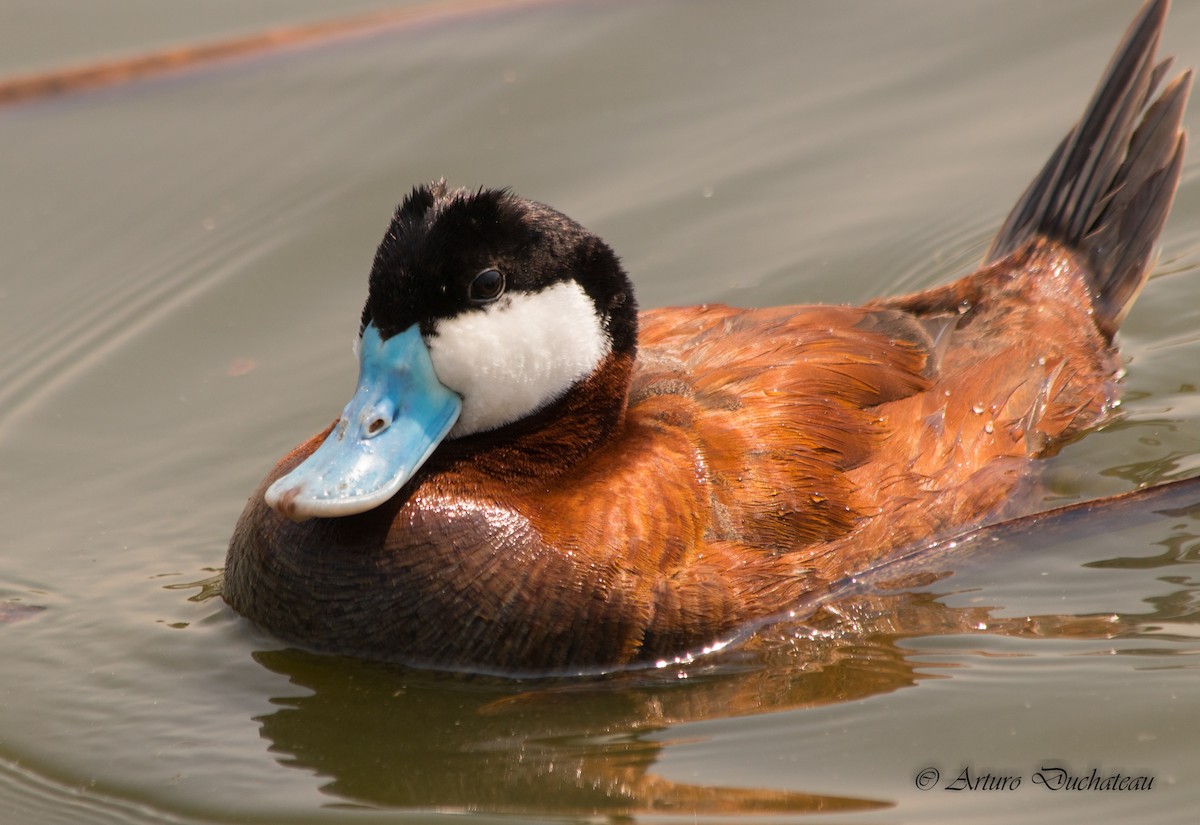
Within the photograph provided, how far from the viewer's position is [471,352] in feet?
15.2

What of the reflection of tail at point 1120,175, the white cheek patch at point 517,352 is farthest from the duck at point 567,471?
the reflection of tail at point 1120,175

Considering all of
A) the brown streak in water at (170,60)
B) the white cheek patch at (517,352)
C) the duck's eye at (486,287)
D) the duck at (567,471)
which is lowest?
the duck at (567,471)

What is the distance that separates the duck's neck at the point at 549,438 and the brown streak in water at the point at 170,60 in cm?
389

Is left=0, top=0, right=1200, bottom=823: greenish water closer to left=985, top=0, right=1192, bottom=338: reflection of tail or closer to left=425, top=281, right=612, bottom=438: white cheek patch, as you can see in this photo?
left=985, top=0, right=1192, bottom=338: reflection of tail

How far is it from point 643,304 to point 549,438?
2.15 meters

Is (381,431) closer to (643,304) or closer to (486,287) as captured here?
(486,287)

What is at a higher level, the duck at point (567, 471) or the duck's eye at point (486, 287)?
the duck's eye at point (486, 287)

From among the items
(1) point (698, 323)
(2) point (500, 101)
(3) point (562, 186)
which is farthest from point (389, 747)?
(2) point (500, 101)

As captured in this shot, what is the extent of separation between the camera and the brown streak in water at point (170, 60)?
7.95 m

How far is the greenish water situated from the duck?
16cm

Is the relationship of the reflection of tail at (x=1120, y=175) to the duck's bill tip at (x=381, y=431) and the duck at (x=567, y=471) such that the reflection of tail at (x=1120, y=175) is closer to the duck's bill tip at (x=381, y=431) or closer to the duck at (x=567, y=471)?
the duck at (x=567, y=471)

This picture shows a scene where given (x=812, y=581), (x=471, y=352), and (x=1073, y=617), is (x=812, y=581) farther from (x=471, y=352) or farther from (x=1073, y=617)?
(x=471, y=352)

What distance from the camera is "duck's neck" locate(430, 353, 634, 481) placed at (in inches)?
190

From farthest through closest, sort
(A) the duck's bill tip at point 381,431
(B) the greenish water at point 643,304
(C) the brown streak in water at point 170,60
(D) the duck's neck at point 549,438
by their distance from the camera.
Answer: (C) the brown streak in water at point 170,60 < (D) the duck's neck at point 549,438 < (A) the duck's bill tip at point 381,431 < (B) the greenish water at point 643,304
